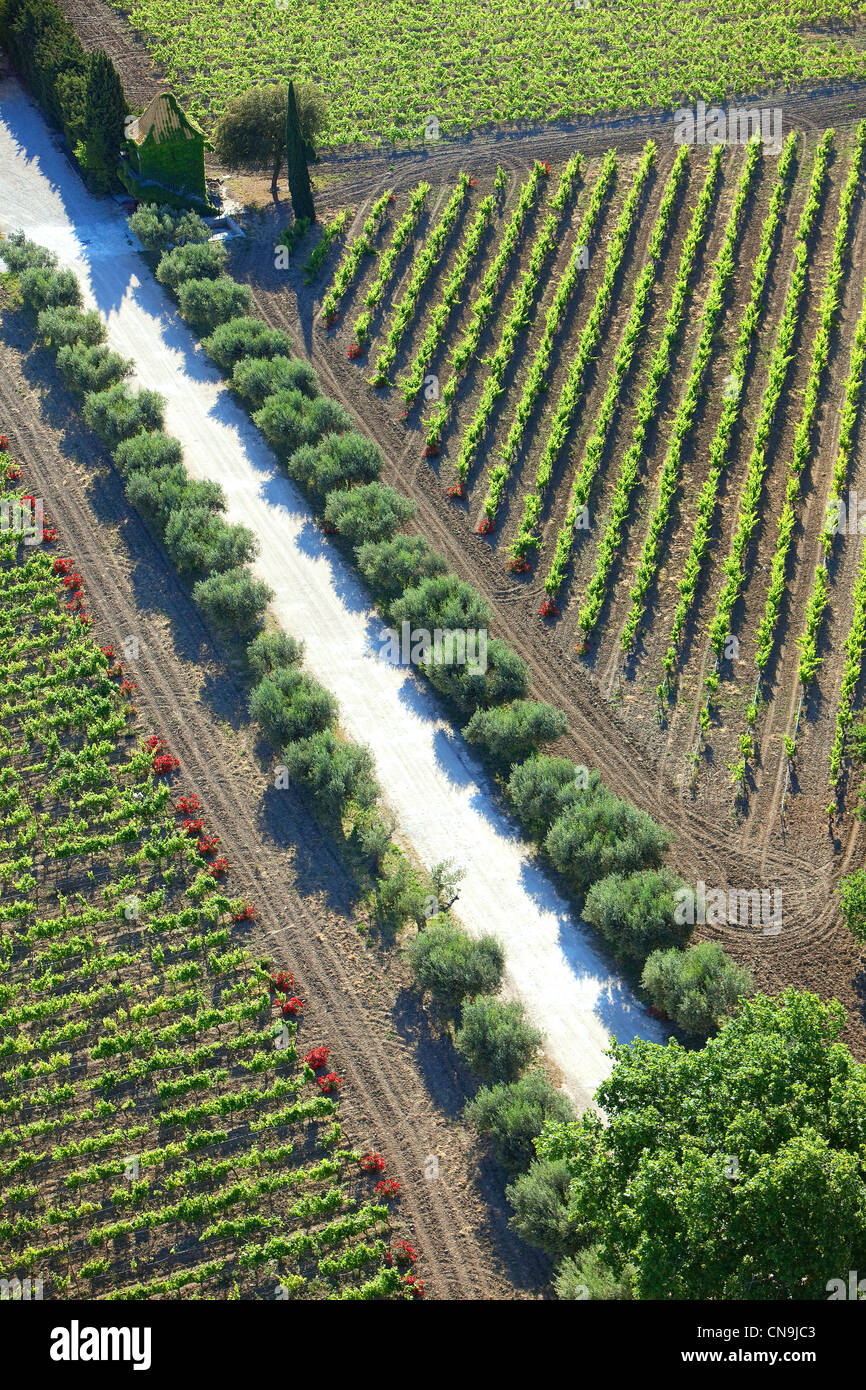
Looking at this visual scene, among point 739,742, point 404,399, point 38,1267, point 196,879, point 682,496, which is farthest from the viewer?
point 404,399

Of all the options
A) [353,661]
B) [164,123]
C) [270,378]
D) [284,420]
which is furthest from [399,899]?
[164,123]

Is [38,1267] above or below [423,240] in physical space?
below

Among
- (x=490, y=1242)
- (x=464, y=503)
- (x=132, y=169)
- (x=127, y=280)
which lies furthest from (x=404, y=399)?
(x=490, y=1242)

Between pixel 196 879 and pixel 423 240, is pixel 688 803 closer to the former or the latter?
pixel 196 879

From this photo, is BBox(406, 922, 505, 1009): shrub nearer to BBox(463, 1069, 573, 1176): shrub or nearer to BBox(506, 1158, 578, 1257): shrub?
BBox(463, 1069, 573, 1176): shrub

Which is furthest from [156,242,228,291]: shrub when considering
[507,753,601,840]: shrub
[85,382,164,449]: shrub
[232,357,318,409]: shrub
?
[507,753,601,840]: shrub

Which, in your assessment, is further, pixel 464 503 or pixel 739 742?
pixel 464 503

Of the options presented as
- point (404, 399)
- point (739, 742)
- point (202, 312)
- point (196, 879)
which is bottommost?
point (196, 879)
